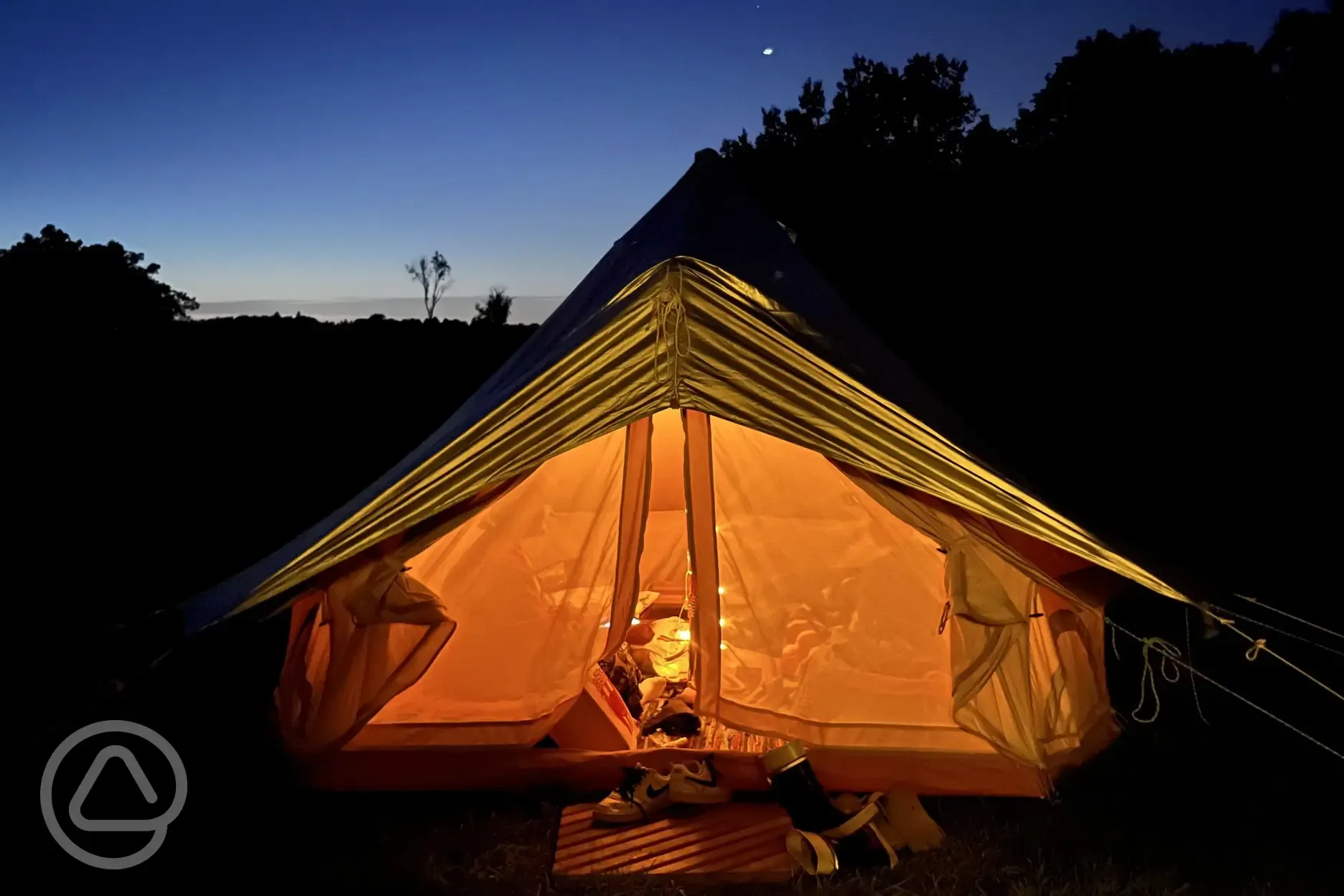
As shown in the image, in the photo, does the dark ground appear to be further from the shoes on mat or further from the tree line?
the tree line

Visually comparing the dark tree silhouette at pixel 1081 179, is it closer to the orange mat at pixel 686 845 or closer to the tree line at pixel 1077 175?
the tree line at pixel 1077 175

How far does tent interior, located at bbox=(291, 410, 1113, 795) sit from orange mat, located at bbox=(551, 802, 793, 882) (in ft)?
0.42

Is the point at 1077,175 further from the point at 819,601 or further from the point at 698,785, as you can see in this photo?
the point at 698,785

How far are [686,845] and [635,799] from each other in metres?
0.17

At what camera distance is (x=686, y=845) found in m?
2.11

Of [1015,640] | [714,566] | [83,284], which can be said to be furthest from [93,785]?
[83,284]

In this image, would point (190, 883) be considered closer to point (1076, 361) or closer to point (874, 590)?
point (874, 590)

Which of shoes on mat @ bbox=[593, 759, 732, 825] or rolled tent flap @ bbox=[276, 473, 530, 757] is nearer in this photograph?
rolled tent flap @ bbox=[276, 473, 530, 757]

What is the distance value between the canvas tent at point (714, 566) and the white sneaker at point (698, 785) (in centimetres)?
7

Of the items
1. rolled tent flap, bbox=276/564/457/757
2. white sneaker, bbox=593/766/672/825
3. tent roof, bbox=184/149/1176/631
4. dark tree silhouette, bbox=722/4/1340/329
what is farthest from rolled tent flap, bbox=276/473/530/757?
dark tree silhouette, bbox=722/4/1340/329

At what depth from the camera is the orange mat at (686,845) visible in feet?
6.62

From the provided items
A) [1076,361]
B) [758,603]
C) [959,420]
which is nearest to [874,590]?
[758,603]

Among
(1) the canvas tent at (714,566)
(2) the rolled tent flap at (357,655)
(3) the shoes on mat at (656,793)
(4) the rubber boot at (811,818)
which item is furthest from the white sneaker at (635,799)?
(2) the rolled tent flap at (357,655)

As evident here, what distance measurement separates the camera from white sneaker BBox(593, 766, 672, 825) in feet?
7.14
